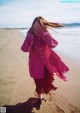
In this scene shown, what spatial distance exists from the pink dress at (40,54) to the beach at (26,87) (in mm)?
289

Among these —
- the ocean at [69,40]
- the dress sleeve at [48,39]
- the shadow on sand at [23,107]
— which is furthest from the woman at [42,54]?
the ocean at [69,40]

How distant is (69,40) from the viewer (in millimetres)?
3154

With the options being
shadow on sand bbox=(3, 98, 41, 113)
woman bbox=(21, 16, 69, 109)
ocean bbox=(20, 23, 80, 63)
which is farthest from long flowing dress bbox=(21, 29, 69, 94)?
ocean bbox=(20, 23, 80, 63)

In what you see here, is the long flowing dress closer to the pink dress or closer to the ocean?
the pink dress

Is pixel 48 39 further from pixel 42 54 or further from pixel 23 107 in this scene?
pixel 23 107

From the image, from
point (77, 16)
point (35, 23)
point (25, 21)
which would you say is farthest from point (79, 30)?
point (35, 23)

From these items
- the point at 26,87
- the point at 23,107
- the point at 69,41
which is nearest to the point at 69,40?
the point at 69,41

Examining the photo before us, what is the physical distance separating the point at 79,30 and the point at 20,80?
74cm

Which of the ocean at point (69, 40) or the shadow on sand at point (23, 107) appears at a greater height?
the ocean at point (69, 40)

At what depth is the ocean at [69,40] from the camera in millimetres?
2943

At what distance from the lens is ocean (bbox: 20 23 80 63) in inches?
116

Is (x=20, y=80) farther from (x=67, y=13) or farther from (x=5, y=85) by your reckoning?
(x=67, y=13)

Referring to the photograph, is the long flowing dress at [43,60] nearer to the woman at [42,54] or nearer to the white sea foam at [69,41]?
the woman at [42,54]

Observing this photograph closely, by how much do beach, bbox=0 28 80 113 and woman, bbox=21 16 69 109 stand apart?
0.16 meters
